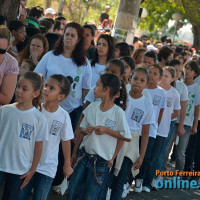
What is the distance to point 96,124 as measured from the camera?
20.1 feet

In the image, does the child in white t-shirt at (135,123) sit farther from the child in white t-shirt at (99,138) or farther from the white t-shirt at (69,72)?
the child in white t-shirt at (99,138)

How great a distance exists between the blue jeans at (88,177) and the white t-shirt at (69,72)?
3.90 ft

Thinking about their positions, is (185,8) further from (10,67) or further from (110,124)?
(10,67)

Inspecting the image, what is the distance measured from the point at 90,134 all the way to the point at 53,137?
1.97 ft

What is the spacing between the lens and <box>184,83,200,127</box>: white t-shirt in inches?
383

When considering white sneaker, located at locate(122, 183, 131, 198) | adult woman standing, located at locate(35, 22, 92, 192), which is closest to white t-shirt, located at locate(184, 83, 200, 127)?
white sneaker, located at locate(122, 183, 131, 198)

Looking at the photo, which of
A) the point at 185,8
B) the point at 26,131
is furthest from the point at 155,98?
the point at 185,8

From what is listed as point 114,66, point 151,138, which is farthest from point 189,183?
point 114,66

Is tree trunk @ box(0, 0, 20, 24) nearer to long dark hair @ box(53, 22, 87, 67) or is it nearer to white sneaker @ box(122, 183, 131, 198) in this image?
long dark hair @ box(53, 22, 87, 67)

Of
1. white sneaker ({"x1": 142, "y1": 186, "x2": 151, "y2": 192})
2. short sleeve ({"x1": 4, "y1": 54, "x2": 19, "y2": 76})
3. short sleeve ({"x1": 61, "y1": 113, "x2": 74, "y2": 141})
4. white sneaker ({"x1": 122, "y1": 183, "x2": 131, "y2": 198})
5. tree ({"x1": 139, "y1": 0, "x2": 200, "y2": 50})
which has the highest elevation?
tree ({"x1": 139, "y1": 0, "x2": 200, "y2": 50})

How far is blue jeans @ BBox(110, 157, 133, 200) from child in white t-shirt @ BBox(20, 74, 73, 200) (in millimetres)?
1500

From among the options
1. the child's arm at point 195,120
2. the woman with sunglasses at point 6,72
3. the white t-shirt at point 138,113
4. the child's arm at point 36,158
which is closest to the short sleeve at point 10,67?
the woman with sunglasses at point 6,72

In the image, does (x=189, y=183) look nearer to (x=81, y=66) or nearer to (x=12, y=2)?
(x=81, y=66)

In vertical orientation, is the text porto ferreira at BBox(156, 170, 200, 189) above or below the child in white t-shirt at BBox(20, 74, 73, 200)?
below
